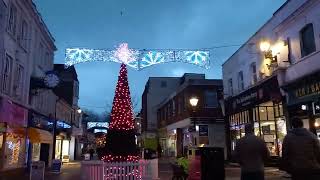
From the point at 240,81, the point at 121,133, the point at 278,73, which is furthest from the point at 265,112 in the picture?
the point at 121,133

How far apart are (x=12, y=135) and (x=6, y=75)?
11.6 ft

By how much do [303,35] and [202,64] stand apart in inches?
211

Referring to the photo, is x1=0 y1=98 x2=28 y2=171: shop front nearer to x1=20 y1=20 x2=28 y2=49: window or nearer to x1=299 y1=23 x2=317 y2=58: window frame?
x1=20 y1=20 x2=28 y2=49: window

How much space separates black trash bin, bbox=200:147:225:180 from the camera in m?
10.7

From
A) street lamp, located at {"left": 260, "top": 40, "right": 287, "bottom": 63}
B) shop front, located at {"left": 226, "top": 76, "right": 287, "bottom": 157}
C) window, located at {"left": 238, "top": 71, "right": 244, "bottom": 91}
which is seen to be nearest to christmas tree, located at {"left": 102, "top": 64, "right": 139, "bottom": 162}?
shop front, located at {"left": 226, "top": 76, "right": 287, "bottom": 157}

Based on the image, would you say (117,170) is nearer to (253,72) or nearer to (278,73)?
(278,73)

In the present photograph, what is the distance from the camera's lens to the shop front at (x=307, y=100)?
58.0ft

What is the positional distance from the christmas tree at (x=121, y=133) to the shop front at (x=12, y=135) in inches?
249

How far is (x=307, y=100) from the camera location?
60.1ft

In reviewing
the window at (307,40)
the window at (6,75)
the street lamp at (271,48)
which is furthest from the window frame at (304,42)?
the window at (6,75)

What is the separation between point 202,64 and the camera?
1934 cm

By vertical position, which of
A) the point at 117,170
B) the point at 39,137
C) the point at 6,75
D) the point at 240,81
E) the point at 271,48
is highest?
the point at 271,48

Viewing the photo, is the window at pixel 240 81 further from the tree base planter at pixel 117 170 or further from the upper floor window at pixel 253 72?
the tree base planter at pixel 117 170

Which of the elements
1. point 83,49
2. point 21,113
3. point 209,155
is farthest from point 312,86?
point 21,113
